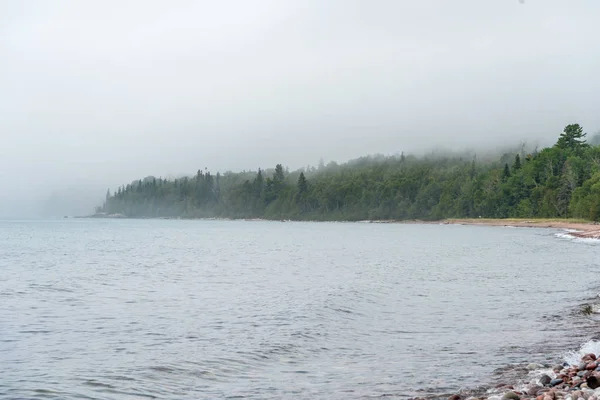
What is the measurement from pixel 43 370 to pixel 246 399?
17.1 ft

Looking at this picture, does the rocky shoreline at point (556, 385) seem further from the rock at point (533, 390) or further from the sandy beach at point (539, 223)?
the sandy beach at point (539, 223)

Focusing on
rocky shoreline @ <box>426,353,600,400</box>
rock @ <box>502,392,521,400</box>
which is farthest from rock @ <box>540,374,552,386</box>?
rock @ <box>502,392,521,400</box>

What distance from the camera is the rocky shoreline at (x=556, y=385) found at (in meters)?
10.2

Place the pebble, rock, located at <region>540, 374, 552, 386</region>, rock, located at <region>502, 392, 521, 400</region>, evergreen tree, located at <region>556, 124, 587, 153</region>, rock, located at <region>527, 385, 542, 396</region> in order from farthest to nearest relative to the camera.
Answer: evergreen tree, located at <region>556, 124, 587, 153</region>
rock, located at <region>540, 374, 552, 386</region>
rock, located at <region>527, 385, 542, 396</region>
rock, located at <region>502, 392, 521, 400</region>
the pebble

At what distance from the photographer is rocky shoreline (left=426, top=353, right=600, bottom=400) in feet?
33.3

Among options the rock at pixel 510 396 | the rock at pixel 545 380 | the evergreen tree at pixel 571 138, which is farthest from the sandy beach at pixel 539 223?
the rock at pixel 510 396

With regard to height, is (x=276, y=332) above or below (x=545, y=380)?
below

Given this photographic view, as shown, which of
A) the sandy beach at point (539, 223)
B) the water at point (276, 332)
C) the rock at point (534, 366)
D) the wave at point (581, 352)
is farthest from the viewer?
the sandy beach at point (539, 223)

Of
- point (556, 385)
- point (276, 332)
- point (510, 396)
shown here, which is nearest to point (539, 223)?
point (276, 332)

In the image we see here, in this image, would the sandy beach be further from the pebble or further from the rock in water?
the rock in water

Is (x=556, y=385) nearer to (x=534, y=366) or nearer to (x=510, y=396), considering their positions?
(x=510, y=396)

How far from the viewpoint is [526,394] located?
10.9 metres

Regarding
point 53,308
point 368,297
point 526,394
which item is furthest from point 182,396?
point 368,297

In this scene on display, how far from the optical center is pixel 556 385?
11320mm
